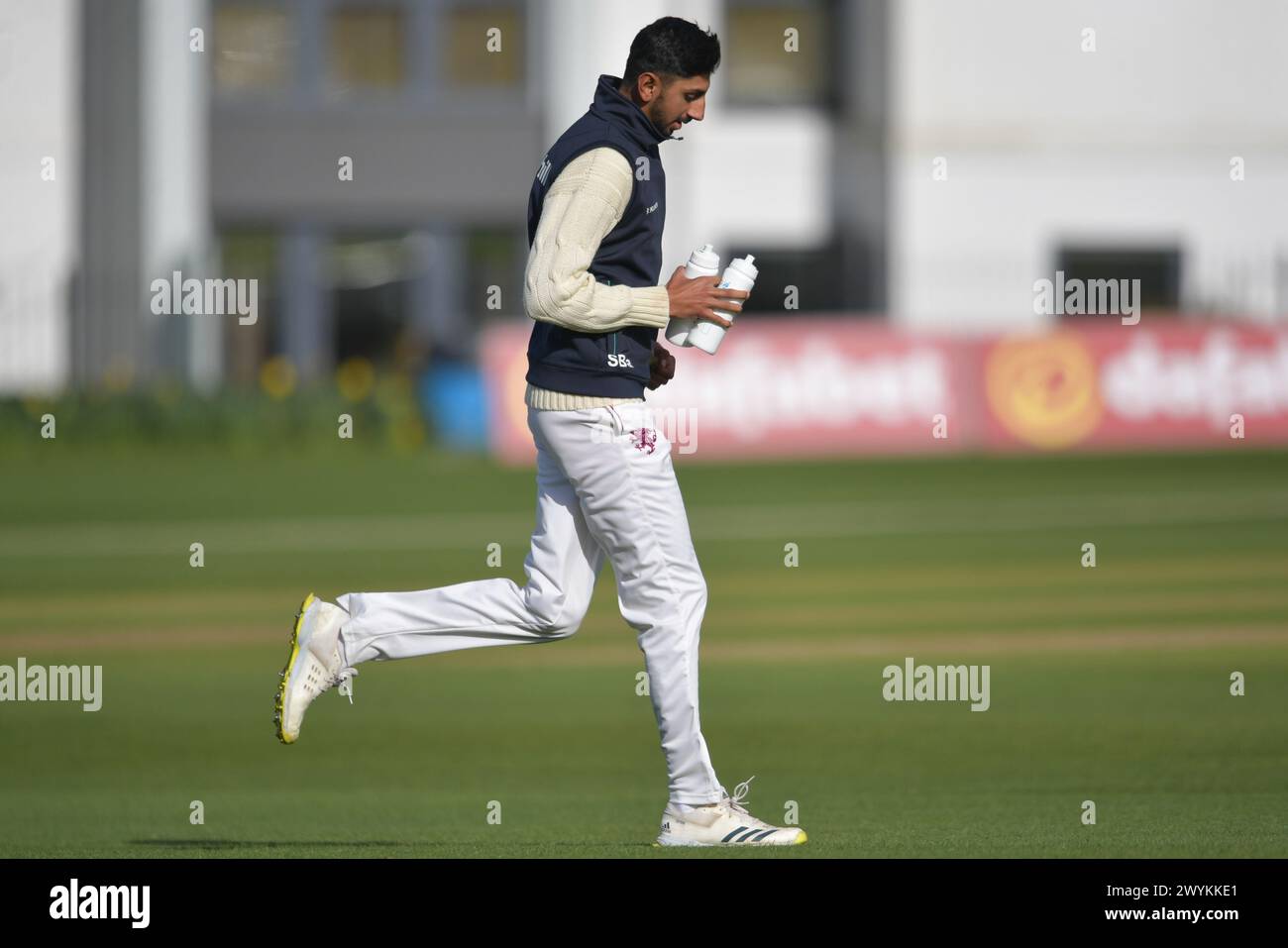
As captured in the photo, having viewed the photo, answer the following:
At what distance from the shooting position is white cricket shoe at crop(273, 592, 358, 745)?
6750 mm

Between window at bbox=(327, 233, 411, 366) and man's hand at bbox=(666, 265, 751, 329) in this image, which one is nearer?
man's hand at bbox=(666, 265, 751, 329)

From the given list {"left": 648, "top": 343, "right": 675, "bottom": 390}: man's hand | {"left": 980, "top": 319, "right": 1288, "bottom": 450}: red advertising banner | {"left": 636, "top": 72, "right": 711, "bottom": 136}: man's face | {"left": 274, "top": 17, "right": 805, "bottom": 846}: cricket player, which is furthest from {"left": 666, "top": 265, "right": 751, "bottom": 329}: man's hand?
{"left": 980, "top": 319, "right": 1288, "bottom": 450}: red advertising banner

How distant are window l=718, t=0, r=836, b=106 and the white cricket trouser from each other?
33.6 metres

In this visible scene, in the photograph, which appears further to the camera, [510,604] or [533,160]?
[533,160]

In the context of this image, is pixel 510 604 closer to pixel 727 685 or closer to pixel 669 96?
pixel 669 96

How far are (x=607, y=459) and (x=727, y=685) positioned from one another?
5483mm

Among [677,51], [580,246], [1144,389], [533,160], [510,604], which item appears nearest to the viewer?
[580,246]

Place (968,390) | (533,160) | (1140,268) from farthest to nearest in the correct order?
(533,160) → (1140,268) → (968,390)

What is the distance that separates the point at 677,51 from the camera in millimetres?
6465

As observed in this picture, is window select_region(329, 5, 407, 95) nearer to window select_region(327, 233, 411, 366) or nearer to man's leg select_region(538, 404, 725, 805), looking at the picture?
window select_region(327, 233, 411, 366)

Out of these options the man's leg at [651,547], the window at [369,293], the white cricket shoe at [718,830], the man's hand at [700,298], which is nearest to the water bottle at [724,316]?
the man's hand at [700,298]

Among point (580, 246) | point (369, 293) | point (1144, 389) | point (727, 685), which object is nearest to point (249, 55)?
point (369, 293)

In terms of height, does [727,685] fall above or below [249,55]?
below

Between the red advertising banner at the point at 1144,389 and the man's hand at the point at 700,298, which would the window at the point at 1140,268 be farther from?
the man's hand at the point at 700,298
